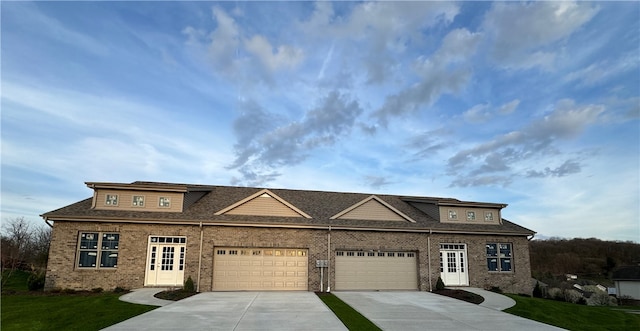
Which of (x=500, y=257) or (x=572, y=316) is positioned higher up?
(x=500, y=257)

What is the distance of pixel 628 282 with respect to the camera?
40312 millimetres

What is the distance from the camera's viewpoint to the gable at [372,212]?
21312mm

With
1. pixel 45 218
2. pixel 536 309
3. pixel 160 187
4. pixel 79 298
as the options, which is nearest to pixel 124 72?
pixel 160 187

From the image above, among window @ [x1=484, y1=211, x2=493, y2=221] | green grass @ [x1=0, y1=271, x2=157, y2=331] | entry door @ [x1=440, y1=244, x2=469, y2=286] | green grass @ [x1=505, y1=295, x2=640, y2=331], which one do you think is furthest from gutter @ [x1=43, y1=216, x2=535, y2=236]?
green grass @ [x1=505, y1=295, x2=640, y2=331]

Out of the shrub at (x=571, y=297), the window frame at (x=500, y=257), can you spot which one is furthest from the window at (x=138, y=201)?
the shrub at (x=571, y=297)

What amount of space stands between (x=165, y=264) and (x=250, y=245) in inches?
155

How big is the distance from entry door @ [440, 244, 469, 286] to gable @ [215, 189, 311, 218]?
7.49 m

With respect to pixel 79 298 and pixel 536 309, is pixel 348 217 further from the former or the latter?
pixel 79 298

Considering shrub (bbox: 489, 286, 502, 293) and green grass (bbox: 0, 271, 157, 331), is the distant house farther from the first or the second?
green grass (bbox: 0, 271, 157, 331)

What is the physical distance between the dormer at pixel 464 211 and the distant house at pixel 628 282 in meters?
27.5

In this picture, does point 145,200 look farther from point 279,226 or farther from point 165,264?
point 279,226

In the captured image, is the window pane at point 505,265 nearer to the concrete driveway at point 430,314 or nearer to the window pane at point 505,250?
the window pane at point 505,250

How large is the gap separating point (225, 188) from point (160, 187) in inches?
200

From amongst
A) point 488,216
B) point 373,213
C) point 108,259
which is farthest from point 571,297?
point 108,259
